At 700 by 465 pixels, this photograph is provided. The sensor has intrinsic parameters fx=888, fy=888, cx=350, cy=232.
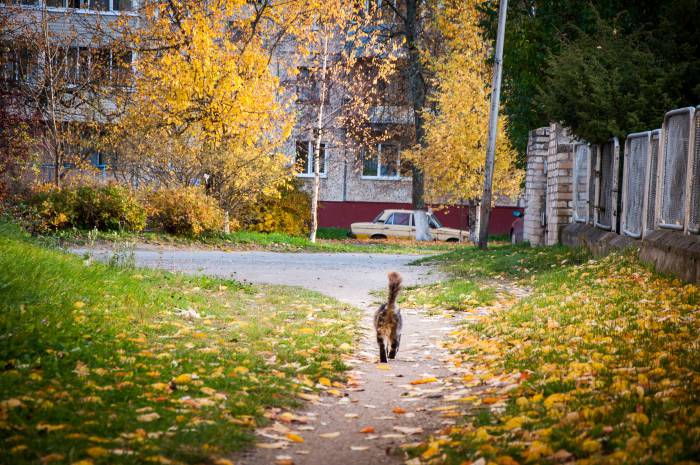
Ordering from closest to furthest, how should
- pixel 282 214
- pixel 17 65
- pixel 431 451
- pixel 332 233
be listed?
1. pixel 431 451
2. pixel 17 65
3. pixel 282 214
4. pixel 332 233

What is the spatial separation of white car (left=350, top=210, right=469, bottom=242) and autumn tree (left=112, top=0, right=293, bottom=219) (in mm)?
12757

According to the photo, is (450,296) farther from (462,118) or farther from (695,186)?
(462,118)

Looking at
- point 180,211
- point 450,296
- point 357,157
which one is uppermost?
point 357,157

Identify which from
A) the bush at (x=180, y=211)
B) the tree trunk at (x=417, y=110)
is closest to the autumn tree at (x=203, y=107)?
the bush at (x=180, y=211)

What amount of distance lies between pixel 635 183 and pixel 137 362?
1058 centimetres

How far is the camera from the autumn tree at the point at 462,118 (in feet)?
122

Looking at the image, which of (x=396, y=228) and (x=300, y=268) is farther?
(x=396, y=228)

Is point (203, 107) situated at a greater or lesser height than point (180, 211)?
greater

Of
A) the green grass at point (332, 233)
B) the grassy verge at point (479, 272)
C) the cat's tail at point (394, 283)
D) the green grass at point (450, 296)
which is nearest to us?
the cat's tail at point (394, 283)

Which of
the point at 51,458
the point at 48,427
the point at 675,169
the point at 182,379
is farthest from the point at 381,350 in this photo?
the point at 675,169

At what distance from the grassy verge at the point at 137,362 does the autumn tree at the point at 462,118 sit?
84.5ft

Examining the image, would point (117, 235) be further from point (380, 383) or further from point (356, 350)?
point (380, 383)

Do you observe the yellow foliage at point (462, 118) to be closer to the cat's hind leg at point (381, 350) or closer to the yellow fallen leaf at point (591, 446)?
the cat's hind leg at point (381, 350)

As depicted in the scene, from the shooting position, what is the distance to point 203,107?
84.5 feet
